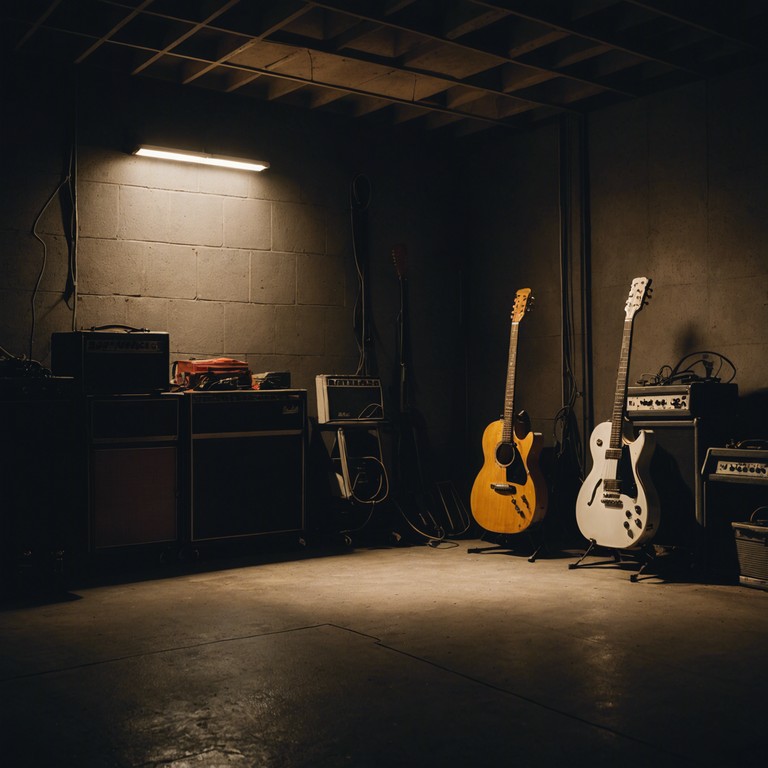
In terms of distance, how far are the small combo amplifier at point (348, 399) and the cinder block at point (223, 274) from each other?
0.78 meters

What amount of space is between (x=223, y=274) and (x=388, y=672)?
11.6ft

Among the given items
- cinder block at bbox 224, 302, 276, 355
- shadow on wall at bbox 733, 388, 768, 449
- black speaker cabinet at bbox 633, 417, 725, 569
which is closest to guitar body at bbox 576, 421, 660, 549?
black speaker cabinet at bbox 633, 417, 725, 569

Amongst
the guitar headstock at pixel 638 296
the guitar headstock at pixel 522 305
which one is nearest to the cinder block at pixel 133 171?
the guitar headstock at pixel 522 305

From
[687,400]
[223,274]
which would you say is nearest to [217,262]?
[223,274]

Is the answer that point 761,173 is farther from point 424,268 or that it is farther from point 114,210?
point 114,210

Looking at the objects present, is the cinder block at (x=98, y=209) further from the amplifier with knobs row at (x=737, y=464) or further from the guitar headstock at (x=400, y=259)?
the amplifier with knobs row at (x=737, y=464)

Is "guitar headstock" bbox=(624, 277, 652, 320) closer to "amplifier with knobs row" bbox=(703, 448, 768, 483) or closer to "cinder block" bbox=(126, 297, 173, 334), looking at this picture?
"amplifier with knobs row" bbox=(703, 448, 768, 483)

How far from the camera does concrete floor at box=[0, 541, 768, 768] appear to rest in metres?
2.56

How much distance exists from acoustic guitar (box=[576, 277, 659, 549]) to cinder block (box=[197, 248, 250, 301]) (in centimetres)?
250

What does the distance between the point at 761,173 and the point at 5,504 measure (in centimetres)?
437

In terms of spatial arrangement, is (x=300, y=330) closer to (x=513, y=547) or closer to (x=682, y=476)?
(x=513, y=547)

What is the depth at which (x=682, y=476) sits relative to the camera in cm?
509

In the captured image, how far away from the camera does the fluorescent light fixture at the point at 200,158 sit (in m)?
5.82

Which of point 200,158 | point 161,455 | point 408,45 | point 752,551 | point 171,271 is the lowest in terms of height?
point 752,551
